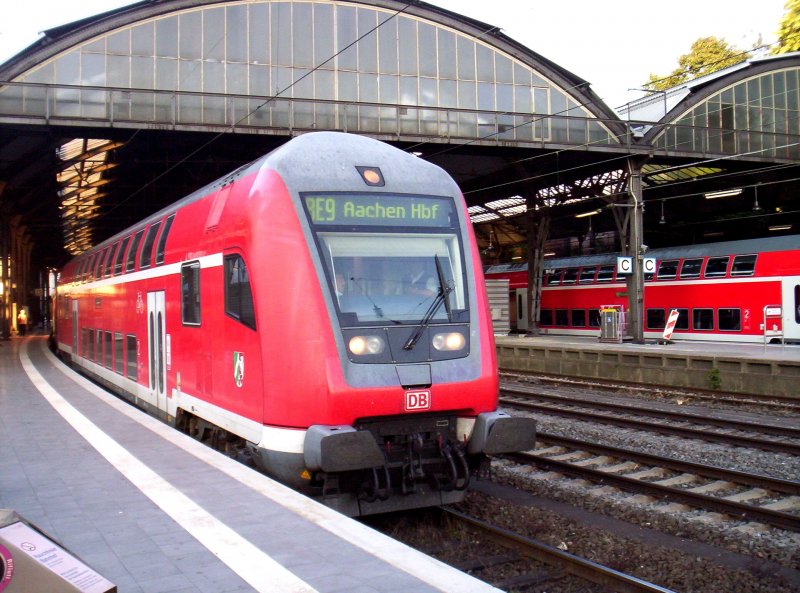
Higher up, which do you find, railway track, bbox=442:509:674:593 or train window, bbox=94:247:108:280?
train window, bbox=94:247:108:280

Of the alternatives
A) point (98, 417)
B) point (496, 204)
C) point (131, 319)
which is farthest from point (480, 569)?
point (496, 204)

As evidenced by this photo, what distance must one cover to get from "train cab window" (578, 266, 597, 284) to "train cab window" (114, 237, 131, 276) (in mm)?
23084

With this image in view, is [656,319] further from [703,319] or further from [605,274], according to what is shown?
[605,274]

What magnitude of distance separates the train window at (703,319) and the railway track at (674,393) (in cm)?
809

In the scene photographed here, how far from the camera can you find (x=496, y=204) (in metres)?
39.7

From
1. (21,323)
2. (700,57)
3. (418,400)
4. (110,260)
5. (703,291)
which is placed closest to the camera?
(418,400)

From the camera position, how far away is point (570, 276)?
3459cm

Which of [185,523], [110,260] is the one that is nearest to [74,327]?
[110,260]

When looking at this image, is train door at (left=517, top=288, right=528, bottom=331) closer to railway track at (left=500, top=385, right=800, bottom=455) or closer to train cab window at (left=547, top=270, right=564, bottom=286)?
train cab window at (left=547, top=270, right=564, bottom=286)

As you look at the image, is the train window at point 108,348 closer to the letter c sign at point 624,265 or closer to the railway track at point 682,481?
the railway track at point 682,481

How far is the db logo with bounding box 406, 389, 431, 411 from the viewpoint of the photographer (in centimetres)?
666

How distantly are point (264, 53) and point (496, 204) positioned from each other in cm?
1604

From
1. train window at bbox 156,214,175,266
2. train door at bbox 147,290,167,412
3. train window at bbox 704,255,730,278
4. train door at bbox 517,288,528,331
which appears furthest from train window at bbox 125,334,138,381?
train door at bbox 517,288,528,331

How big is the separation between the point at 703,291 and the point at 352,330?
934 inches
